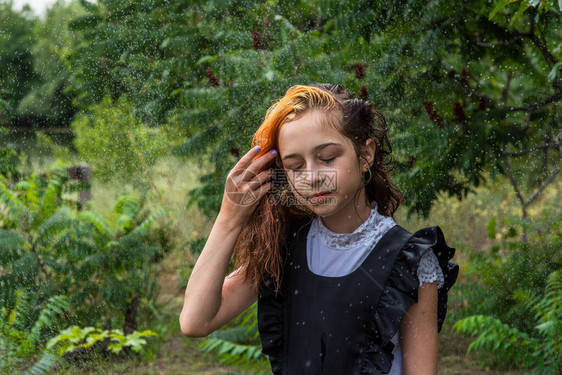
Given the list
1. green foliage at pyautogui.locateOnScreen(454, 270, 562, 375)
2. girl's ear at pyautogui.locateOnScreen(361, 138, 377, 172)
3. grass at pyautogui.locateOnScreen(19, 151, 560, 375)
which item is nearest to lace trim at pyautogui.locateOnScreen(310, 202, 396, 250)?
girl's ear at pyautogui.locateOnScreen(361, 138, 377, 172)

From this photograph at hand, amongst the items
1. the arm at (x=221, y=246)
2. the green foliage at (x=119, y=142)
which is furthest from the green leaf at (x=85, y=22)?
the arm at (x=221, y=246)

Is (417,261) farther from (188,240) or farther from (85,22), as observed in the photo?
(188,240)

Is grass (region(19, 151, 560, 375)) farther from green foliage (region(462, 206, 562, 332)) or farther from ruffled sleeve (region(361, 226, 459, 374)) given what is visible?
ruffled sleeve (region(361, 226, 459, 374))

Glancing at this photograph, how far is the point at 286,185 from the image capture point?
182 cm

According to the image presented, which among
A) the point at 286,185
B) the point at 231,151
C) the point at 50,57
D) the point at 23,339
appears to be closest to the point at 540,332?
the point at 231,151

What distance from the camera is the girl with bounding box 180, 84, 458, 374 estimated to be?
5.40ft

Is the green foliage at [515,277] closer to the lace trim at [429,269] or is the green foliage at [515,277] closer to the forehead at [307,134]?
the lace trim at [429,269]

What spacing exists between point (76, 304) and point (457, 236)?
14.5 ft

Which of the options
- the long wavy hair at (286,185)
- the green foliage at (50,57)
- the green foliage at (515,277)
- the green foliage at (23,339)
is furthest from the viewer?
the green foliage at (50,57)

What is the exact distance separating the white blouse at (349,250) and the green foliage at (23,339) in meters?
2.44

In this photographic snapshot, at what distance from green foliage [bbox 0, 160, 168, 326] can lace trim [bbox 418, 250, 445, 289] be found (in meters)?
3.88

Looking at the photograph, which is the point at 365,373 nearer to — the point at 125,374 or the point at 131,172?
the point at 125,374

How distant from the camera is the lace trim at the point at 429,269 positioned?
1657 millimetres

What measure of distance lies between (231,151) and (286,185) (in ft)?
10.1
